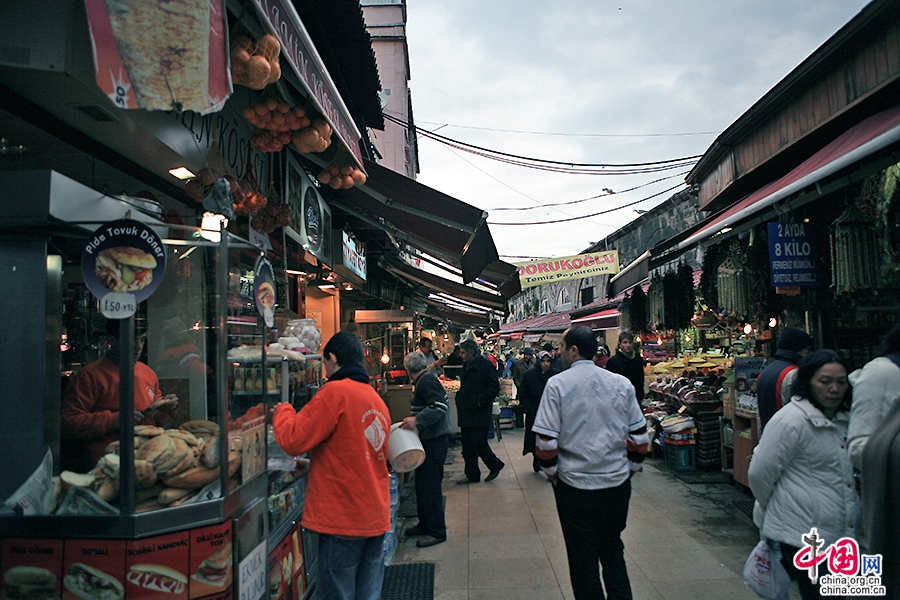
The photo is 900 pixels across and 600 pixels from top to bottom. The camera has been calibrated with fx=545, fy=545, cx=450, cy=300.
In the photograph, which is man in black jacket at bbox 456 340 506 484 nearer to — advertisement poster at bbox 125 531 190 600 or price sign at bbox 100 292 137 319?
advertisement poster at bbox 125 531 190 600

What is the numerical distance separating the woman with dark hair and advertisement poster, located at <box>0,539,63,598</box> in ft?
11.9

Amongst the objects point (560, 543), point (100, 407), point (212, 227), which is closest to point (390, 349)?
point (560, 543)

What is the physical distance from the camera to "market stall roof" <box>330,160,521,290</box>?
18.6 ft

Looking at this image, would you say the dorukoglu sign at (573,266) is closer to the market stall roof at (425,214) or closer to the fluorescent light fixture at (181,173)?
the market stall roof at (425,214)

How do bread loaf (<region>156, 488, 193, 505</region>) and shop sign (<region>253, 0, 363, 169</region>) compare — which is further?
shop sign (<region>253, 0, 363, 169</region>)

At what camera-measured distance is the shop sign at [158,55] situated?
6.55 feet

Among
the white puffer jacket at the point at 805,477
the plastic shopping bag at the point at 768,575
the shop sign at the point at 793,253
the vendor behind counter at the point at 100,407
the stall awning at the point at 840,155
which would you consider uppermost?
the stall awning at the point at 840,155

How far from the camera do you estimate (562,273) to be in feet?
45.1

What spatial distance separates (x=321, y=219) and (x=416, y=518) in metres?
3.49

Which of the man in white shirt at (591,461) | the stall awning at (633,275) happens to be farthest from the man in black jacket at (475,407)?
the man in white shirt at (591,461)

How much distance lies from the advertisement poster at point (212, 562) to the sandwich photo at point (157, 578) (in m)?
0.05

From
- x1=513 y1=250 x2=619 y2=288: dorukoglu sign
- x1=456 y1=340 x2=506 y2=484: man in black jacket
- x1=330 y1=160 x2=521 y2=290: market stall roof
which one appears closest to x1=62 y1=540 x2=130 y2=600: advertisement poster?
x1=330 y1=160 x2=521 y2=290: market stall roof

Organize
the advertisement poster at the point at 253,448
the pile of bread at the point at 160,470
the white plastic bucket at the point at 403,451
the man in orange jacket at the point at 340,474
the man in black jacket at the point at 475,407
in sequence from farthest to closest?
the man in black jacket at the point at 475,407 < the white plastic bucket at the point at 403,451 < the advertisement poster at the point at 253,448 < the man in orange jacket at the point at 340,474 < the pile of bread at the point at 160,470

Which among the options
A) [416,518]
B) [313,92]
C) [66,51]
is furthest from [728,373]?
[66,51]
